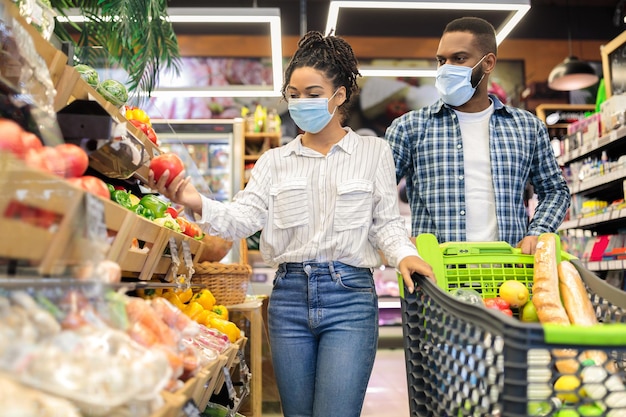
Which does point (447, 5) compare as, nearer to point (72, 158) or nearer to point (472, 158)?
point (472, 158)

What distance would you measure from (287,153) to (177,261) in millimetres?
497

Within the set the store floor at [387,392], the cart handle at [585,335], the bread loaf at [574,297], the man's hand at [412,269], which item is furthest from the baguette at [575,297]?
the store floor at [387,392]

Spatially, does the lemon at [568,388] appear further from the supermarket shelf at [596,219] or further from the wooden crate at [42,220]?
the supermarket shelf at [596,219]

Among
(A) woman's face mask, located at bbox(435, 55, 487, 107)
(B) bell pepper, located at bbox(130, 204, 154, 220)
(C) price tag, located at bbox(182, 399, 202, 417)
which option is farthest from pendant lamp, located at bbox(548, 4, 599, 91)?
(C) price tag, located at bbox(182, 399, 202, 417)

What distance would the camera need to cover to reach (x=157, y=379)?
951 millimetres

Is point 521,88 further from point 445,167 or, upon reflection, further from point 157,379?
point 157,379

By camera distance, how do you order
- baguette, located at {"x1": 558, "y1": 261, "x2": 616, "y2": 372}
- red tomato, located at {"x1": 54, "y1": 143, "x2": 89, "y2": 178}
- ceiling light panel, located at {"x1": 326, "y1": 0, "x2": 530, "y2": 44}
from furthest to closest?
ceiling light panel, located at {"x1": 326, "y1": 0, "x2": 530, "y2": 44} < baguette, located at {"x1": 558, "y1": 261, "x2": 616, "y2": 372} < red tomato, located at {"x1": 54, "y1": 143, "x2": 89, "y2": 178}

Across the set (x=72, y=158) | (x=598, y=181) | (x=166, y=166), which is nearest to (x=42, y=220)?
(x=72, y=158)

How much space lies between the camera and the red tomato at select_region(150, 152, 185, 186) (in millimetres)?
1663

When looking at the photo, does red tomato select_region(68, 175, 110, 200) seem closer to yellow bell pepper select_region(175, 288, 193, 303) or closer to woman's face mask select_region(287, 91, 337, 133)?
woman's face mask select_region(287, 91, 337, 133)

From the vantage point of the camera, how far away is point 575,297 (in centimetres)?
157

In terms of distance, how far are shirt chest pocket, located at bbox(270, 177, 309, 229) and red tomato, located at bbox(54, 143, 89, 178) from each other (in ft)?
2.56

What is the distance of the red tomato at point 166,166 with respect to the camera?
1.66m

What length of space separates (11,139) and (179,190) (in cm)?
70
